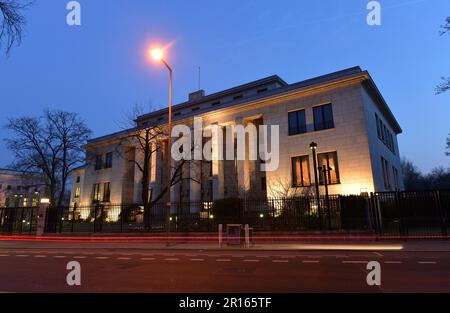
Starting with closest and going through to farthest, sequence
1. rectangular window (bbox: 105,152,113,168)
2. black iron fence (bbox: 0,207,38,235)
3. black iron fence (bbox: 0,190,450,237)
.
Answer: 1. black iron fence (bbox: 0,190,450,237)
2. black iron fence (bbox: 0,207,38,235)
3. rectangular window (bbox: 105,152,113,168)

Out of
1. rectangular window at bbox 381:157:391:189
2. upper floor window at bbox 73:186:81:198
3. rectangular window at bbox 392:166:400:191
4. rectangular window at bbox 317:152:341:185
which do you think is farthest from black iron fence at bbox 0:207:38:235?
rectangular window at bbox 392:166:400:191

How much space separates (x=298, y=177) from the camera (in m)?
32.6

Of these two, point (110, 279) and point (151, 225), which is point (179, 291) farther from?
point (151, 225)

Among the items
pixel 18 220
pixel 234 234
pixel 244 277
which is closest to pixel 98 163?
pixel 18 220

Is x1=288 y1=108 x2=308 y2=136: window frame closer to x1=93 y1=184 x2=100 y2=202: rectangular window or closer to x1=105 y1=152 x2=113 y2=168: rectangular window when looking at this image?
x1=105 y1=152 x2=113 y2=168: rectangular window

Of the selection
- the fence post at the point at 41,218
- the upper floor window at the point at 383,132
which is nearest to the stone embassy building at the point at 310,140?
the upper floor window at the point at 383,132

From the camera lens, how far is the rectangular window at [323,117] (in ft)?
106

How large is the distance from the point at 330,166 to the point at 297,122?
21.8 ft

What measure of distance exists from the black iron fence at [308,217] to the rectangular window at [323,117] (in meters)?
11.7

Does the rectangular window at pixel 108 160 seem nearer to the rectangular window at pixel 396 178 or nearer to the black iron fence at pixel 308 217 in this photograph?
the black iron fence at pixel 308 217

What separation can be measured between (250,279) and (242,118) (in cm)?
3222

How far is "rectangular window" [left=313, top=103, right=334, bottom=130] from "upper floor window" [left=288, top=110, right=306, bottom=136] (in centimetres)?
141

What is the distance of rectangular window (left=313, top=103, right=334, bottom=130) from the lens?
32.2m
